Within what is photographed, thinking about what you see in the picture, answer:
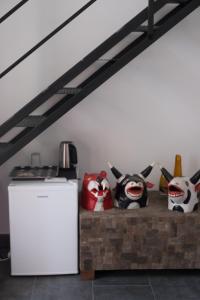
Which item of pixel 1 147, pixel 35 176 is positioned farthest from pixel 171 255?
pixel 1 147

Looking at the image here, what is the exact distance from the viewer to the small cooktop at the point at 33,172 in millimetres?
2936

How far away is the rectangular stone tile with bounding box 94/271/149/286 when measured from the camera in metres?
2.90

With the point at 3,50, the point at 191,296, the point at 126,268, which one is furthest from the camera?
the point at 3,50

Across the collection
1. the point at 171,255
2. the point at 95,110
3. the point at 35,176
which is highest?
the point at 95,110

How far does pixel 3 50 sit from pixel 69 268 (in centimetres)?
167

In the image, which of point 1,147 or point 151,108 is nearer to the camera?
point 1,147

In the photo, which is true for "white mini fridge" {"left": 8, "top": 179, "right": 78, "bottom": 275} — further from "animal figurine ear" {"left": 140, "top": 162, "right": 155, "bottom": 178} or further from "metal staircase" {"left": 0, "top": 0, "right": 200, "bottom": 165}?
"animal figurine ear" {"left": 140, "top": 162, "right": 155, "bottom": 178}

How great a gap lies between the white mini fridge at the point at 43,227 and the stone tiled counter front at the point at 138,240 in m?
0.11

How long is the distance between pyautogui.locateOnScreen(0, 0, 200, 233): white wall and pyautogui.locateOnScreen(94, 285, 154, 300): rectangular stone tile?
908 millimetres

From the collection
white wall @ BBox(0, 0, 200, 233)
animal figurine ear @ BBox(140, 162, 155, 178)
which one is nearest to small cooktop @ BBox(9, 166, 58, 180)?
white wall @ BBox(0, 0, 200, 233)

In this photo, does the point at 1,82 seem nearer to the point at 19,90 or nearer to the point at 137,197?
the point at 19,90

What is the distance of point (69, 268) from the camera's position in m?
2.97

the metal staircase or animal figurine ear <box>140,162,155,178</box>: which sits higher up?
the metal staircase

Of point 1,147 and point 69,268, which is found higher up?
point 1,147
